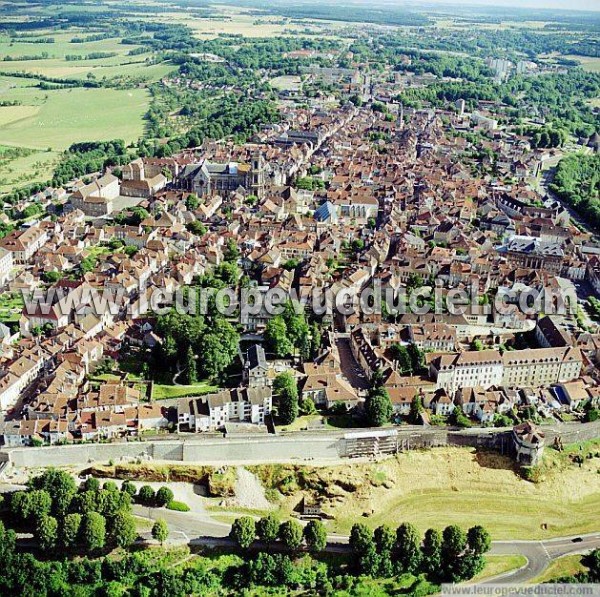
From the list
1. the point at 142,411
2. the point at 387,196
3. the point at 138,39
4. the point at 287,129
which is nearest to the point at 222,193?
the point at 387,196

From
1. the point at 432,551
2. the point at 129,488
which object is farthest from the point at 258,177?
the point at 432,551

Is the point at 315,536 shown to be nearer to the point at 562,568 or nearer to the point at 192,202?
the point at 562,568

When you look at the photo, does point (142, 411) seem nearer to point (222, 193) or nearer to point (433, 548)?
point (433, 548)

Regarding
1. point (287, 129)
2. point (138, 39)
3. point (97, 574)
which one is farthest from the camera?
point (138, 39)

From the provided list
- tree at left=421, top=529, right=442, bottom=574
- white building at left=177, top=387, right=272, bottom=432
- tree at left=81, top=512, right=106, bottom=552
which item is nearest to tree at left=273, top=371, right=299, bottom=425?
white building at left=177, top=387, right=272, bottom=432

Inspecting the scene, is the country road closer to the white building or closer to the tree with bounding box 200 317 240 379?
the white building
